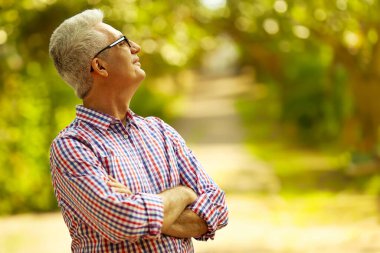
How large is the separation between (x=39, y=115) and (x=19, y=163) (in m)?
0.80

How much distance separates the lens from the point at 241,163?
56.7 feet

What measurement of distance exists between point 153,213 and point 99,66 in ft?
1.85

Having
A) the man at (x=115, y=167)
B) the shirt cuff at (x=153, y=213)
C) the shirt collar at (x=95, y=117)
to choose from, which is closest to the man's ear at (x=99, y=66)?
the man at (x=115, y=167)

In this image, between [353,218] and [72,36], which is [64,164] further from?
[353,218]

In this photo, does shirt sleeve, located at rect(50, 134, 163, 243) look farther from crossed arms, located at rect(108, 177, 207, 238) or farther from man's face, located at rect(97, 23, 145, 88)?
man's face, located at rect(97, 23, 145, 88)

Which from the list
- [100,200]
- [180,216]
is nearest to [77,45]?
[100,200]

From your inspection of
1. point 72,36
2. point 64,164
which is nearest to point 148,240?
point 64,164

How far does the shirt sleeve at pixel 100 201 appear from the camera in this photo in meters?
2.41

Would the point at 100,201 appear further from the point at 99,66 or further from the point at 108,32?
the point at 108,32

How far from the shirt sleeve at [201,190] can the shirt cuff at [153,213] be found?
240 millimetres

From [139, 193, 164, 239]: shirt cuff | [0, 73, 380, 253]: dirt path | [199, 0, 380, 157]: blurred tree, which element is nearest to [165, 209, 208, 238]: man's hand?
[139, 193, 164, 239]: shirt cuff

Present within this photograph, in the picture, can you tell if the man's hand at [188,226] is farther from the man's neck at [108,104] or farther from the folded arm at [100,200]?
the man's neck at [108,104]

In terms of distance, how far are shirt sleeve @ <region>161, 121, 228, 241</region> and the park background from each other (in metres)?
5.87

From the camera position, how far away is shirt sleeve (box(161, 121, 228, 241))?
2703 mm
